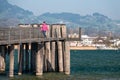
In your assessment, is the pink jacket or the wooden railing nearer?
the wooden railing

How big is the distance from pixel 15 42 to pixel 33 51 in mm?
8056

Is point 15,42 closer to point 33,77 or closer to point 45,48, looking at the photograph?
point 33,77

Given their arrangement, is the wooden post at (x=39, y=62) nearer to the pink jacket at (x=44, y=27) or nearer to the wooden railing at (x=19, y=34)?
the wooden railing at (x=19, y=34)

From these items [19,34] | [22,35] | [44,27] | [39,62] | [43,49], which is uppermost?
[44,27]

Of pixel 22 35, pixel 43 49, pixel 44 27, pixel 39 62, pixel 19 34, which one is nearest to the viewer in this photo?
pixel 19 34

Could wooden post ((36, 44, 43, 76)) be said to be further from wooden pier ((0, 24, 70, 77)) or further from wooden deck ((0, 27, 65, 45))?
wooden deck ((0, 27, 65, 45))

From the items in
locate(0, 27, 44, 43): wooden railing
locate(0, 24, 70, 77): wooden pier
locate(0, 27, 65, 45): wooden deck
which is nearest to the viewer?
locate(0, 27, 65, 45): wooden deck

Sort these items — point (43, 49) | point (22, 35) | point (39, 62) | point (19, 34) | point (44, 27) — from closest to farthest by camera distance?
point (19, 34)
point (39, 62)
point (22, 35)
point (44, 27)
point (43, 49)

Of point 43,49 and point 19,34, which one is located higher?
point 19,34

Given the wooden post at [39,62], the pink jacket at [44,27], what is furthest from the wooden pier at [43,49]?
the pink jacket at [44,27]

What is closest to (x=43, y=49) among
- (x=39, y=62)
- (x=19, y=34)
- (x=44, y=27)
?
(x=44, y=27)

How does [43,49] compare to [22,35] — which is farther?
[43,49]

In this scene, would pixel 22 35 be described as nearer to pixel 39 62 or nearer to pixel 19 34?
pixel 19 34

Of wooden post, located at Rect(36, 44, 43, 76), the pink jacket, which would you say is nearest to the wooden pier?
wooden post, located at Rect(36, 44, 43, 76)
